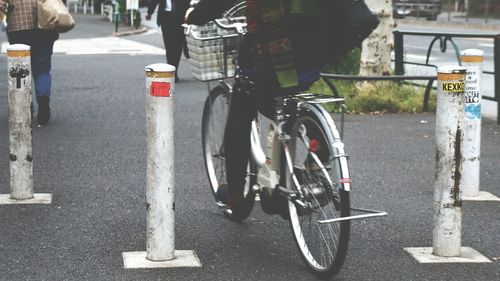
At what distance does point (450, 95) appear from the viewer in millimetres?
5266

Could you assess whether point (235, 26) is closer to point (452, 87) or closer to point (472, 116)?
point (452, 87)

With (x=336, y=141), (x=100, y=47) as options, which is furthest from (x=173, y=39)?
(x=100, y=47)

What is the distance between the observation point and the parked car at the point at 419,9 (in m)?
44.0

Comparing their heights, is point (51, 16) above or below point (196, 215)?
above

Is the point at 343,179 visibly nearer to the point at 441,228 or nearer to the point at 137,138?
the point at 441,228

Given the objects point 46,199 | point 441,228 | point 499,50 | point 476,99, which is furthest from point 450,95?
point 499,50

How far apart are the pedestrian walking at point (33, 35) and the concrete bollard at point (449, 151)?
17.7ft

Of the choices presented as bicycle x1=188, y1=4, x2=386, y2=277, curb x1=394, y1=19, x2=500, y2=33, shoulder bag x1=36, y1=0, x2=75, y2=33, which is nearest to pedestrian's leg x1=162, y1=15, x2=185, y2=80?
shoulder bag x1=36, y1=0, x2=75, y2=33

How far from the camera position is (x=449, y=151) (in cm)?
529

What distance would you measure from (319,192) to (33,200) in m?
2.45

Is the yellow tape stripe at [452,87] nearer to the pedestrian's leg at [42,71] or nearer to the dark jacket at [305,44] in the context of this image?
the dark jacket at [305,44]

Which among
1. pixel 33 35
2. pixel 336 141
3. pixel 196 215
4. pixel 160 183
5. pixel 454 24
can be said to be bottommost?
pixel 454 24

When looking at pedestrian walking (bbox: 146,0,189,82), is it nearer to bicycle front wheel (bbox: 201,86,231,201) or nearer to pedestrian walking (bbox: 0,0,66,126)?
pedestrian walking (bbox: 0,0,66,126)

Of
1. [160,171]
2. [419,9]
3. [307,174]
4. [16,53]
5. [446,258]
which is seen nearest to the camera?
[307,174]
